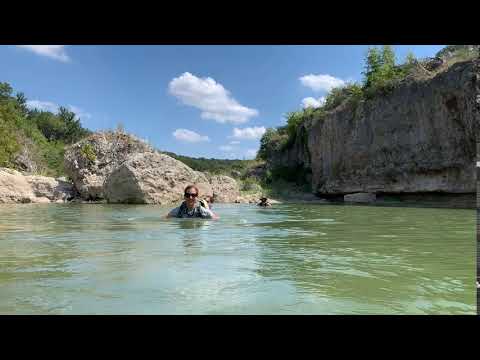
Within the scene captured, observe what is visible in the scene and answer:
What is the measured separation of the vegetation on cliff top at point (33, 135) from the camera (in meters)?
23.6

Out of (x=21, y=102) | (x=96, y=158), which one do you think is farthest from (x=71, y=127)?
(x=96, y=158)

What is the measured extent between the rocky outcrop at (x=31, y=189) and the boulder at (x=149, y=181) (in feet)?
9.37

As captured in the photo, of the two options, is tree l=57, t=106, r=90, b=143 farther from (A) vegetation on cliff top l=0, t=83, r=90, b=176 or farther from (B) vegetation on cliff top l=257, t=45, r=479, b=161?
(B) vegetation on cliff top l=257, t=45, r=479, b=161

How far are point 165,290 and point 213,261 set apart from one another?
129 centimetres

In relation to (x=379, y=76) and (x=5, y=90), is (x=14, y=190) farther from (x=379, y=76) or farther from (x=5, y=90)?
(x=5, y=90)

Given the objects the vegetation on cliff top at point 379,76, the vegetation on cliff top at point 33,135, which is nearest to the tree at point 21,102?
the vegetation on cliff top at point 33,135

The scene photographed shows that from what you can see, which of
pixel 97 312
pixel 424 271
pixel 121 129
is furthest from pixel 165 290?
pixel 121 129

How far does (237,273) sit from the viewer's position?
370cm

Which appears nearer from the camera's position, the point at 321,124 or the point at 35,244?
the point at 35,244

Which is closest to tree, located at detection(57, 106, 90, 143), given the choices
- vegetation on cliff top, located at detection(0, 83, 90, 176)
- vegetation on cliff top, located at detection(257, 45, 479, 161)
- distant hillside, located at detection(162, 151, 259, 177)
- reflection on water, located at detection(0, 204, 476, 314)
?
vegetation on cliff top, located at detection(0, 83, 90, 176)

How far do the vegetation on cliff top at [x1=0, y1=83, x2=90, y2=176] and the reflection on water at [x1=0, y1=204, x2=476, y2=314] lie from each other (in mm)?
19344

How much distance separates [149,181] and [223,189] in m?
5.00
